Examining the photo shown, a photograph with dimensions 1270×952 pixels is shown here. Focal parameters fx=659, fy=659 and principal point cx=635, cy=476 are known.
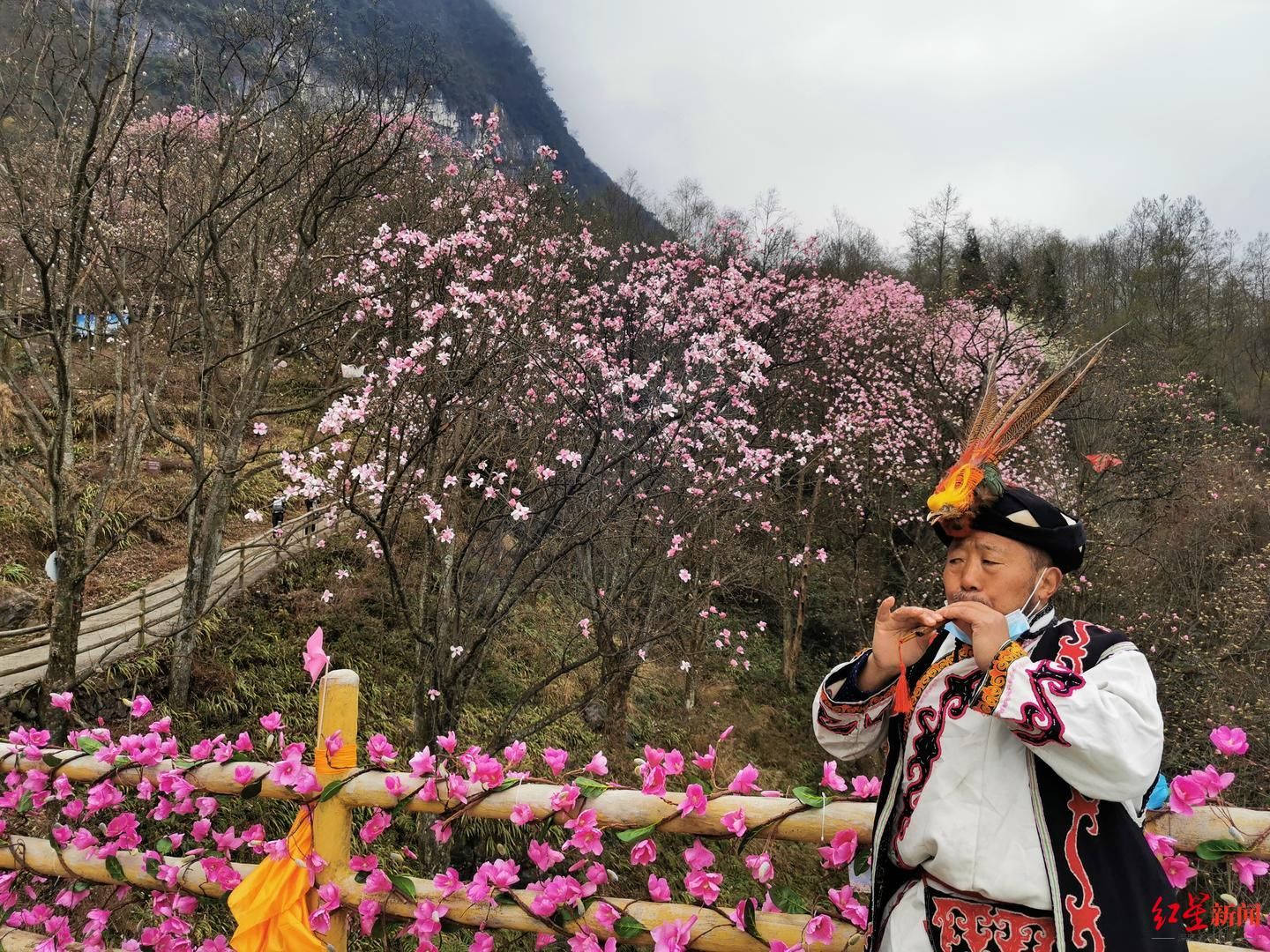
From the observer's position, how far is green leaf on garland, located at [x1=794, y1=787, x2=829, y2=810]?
1.80 meters

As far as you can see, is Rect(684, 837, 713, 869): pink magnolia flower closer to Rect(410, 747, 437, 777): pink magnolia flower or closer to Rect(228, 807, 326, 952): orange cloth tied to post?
Rect(410, 747, 437, 777): pink magnolia flower

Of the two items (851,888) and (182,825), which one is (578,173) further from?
(851,888)

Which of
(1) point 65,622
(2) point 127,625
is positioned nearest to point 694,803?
(1) point 65,622

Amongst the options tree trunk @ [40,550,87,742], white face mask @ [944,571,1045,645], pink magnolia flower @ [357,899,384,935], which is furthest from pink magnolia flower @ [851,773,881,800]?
tree trunk @ [40,550,87,742]

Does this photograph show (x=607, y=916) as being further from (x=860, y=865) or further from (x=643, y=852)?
(x=860, y=865)

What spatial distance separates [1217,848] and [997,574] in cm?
85

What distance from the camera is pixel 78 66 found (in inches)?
166

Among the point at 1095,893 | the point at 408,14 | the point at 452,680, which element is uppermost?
the point at 408,14

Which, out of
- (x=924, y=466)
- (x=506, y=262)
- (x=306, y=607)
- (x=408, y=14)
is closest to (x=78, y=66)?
(x=506, y=262)

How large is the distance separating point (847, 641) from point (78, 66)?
14.3m

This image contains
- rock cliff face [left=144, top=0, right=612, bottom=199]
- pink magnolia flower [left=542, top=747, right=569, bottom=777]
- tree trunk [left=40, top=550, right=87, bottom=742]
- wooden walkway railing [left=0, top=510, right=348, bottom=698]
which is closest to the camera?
pink magnolia flower [left=542, top=747, right=569, bottom=777]

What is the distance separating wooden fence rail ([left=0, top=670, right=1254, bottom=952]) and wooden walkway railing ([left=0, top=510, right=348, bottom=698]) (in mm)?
4436

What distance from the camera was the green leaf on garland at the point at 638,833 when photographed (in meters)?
1.83

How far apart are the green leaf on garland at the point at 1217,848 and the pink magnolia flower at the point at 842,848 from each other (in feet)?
2.62
